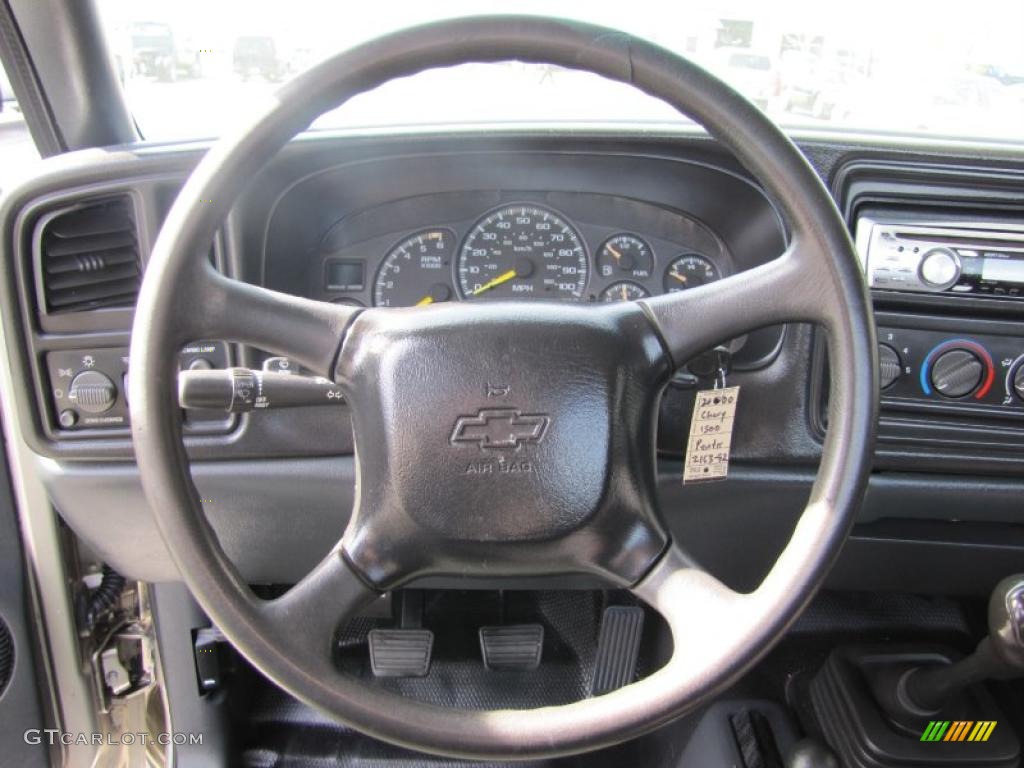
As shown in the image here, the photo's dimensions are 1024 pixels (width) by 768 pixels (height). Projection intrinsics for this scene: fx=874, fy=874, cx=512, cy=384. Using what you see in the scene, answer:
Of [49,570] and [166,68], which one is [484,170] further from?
[49,570]

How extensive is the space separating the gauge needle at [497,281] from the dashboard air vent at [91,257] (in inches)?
19.2

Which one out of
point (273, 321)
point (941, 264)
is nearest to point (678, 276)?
point (941, 264)

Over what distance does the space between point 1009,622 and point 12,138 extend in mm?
1854

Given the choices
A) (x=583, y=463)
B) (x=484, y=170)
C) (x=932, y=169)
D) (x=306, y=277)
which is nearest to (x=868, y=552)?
(x=932, y=169)

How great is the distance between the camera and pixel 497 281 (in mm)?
1322

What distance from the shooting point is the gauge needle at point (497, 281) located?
1.32 m

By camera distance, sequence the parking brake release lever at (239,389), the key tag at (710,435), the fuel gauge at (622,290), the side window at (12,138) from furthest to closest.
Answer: the side window at (12,138) < the fuel gauge at (622,290) < the key tag at (710,435) < the parking brake release lever at (239,389)

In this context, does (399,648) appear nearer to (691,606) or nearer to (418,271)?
(418,271)

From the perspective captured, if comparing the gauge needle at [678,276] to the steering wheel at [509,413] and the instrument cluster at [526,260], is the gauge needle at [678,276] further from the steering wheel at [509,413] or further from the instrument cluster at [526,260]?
the steering wheel at [509,413]

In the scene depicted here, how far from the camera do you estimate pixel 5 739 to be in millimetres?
1615

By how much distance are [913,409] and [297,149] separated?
96 centimetres

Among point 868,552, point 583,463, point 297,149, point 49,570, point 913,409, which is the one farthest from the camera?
point 49,570

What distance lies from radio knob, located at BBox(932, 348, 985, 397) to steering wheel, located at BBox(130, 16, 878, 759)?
0.52 metres

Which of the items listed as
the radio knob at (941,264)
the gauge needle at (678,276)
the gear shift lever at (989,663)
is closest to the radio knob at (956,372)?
the radio knob at (941,264)
